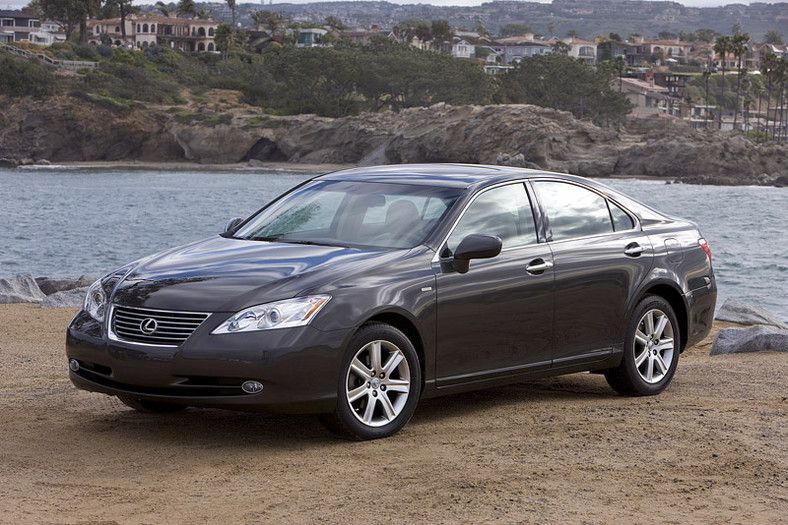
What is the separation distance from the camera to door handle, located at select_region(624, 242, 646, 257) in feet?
25.9

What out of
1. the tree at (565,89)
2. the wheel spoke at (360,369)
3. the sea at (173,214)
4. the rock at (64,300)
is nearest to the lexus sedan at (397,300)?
the wheel spoke at (360,369)

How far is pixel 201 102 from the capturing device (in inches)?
4496

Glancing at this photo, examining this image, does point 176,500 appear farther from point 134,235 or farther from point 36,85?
point 36,85

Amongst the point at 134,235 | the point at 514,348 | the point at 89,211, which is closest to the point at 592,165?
the point at 89,211

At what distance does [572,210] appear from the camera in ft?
25.5

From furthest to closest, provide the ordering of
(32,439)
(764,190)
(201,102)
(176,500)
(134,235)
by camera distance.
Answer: (201,102) → (764,190) → (134,235) → (32,439) → (176,500)

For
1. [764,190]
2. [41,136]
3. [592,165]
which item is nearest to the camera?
[764,190]

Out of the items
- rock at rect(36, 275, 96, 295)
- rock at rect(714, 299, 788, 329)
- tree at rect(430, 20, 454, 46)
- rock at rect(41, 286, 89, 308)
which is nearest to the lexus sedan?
rock at rect(714, 299, 788, 329)

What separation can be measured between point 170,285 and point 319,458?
4.11 feet

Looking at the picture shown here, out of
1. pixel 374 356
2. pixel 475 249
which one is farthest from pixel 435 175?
pixel 374 356

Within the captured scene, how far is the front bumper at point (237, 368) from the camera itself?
19.4 feet

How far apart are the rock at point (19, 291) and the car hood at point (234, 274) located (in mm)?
10802

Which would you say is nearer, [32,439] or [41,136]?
[32,439]

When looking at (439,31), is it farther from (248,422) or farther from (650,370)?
(248,422)
